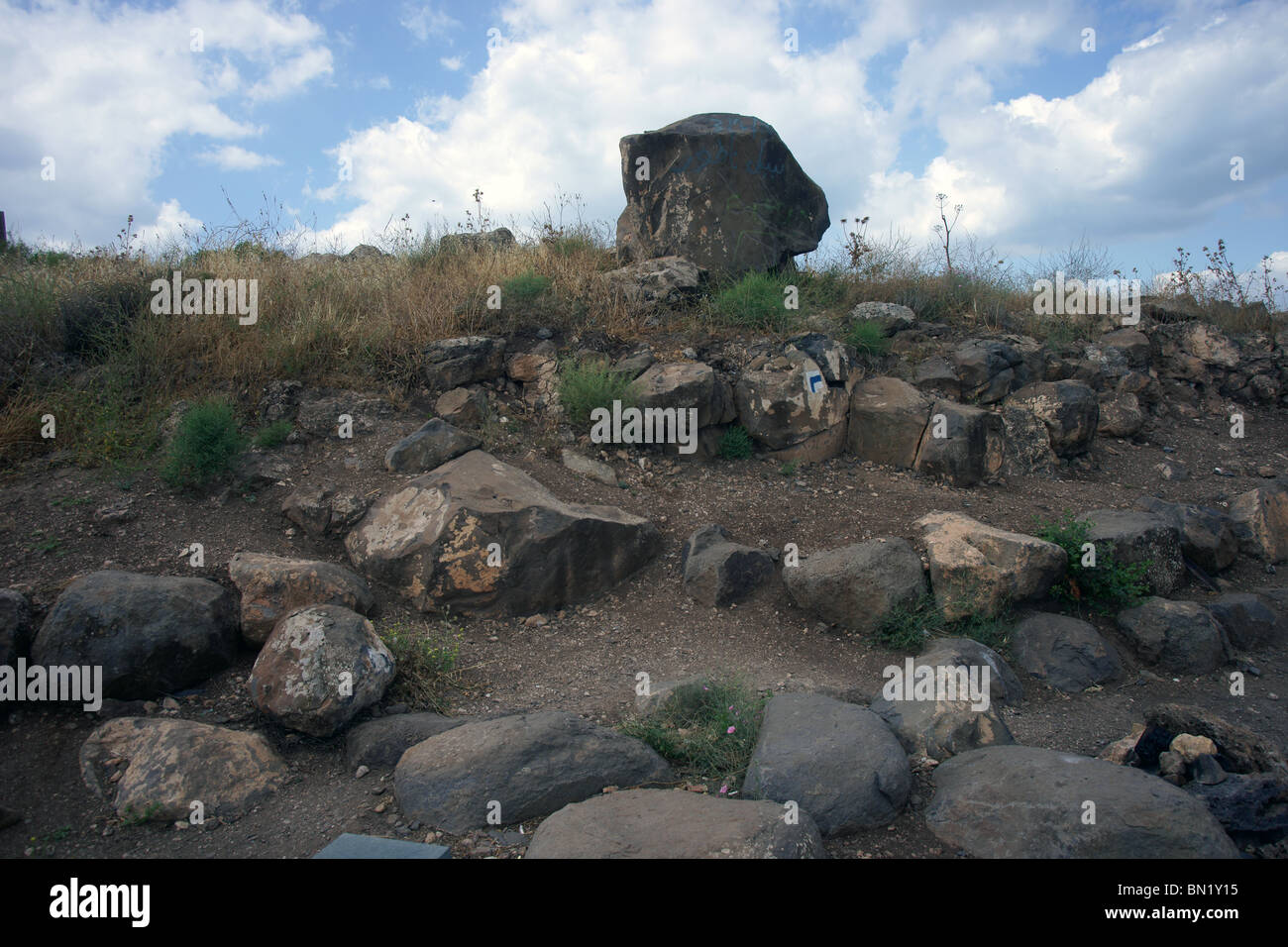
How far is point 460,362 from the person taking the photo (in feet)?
22.2

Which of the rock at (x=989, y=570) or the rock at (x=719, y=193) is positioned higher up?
the rock at (x=719, y=193)

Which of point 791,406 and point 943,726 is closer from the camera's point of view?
point 943,726

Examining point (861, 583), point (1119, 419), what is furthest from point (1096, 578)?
point (1119, 419)

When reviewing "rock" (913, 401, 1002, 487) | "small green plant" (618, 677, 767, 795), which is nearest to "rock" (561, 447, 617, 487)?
"small green plant" (618, 677, 767, 795)

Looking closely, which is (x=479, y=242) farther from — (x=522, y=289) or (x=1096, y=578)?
(x=1096, y=578)

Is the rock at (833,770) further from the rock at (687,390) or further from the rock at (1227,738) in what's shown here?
the rock at (687,390)

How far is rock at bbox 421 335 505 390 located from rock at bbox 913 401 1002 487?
153 inches

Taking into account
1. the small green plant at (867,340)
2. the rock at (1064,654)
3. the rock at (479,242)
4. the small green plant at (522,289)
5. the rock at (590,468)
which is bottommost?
the rock at (1064,654)

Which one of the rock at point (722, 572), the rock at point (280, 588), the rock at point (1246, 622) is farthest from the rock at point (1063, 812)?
the rock at point (280, 588)

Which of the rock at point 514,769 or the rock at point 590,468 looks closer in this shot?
the rock at point 514,769

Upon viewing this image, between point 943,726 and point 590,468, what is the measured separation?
11.3ft

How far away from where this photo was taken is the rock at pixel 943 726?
3568 millimetres

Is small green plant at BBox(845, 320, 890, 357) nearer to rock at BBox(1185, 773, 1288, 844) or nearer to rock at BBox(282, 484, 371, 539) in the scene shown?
rock at BBox(282, 484, 371, 539)

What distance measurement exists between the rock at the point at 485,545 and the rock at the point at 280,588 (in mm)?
407
